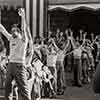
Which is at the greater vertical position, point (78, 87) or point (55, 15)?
point (55, 15)

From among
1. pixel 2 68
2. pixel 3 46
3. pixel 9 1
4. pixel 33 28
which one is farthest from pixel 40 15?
pixel 2 68

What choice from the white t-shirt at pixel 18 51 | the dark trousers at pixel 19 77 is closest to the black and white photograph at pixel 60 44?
the dark trousers at pixel 19 77

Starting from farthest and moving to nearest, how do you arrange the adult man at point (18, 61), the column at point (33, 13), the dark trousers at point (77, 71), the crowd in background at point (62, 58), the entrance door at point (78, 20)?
the column at point (33, 13), the entrance door at point (78, 20), the dark trousers at point (77, 71), the crowd in background at point (62, 58), the adult man at point (18, 61)

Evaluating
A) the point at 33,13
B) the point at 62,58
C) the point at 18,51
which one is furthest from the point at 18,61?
the point at 33,13

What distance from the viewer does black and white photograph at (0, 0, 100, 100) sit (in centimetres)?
450

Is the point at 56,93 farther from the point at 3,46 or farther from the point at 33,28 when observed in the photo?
the point at 33,28

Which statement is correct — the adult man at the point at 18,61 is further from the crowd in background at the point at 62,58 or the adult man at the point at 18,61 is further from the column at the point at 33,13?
the column at the point at 33,13

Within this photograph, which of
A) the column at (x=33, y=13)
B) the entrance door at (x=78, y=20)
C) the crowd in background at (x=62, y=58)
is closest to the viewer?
the crowd in background at (x=62, y=58)

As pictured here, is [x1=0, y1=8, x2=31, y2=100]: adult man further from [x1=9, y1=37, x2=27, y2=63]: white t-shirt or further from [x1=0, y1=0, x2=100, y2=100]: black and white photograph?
[x1=0, y1=0, x2=100, y2=100]: black and white photograph

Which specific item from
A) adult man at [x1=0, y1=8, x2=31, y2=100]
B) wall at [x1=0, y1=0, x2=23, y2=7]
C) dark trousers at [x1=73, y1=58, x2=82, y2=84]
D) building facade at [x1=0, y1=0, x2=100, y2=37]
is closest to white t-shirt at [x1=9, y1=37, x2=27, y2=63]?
adult man at [x1=0, y1=8, x2=31, y2=100]

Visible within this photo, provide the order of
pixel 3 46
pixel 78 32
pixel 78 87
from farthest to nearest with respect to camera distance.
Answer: pixel 78 32
pixel 3 46
pixel 78 87

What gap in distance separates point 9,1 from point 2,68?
11.1 ft

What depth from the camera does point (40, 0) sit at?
7.25 metres

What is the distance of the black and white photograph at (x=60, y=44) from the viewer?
4.50 metres
